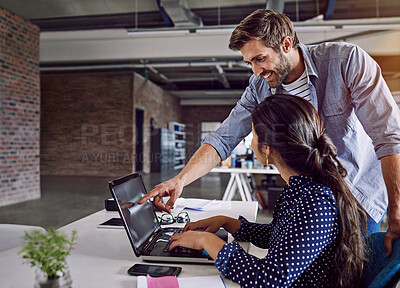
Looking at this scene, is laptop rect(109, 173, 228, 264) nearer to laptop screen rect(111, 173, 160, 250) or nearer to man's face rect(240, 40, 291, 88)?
laptop screen rect(111, 173, 160, 250)

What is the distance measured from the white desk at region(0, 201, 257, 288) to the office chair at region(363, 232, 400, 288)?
0.39m

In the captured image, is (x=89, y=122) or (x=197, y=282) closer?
(x=197, y=282)

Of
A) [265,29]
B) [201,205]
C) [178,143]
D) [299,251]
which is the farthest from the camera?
[178,143]

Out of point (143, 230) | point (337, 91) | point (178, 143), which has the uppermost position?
point (337, 91)

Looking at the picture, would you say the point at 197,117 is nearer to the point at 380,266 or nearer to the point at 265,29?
the point at 265,29

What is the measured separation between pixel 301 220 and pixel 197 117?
1666cm

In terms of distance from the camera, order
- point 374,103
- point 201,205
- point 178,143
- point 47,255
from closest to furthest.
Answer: point 47,255, point 374,103, point 201,205, point 178,143

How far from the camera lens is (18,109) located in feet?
21.1

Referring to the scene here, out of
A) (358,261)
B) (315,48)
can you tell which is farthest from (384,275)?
(315,48)

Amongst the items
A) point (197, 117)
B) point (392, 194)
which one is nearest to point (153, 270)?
point (392, 194)

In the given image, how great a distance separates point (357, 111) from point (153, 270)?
1008 mm

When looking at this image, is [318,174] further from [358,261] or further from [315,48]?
[315,48]

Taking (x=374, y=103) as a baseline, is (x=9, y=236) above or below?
below

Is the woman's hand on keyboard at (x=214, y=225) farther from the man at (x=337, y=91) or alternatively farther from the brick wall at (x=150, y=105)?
the brick wall at (x=150, y=105)
